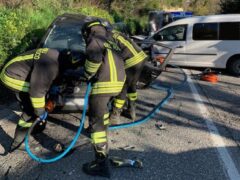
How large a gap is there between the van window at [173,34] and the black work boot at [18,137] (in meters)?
7.63

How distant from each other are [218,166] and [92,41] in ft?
7.35

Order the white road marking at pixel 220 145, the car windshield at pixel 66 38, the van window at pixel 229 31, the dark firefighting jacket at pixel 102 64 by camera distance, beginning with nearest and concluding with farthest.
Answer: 1. the dark firefighting jacket at pixel 102 64
2. the white road marking at pixel 220 145
3. the car windshield at pixel 66 38
4. the van window at pixel 229 31

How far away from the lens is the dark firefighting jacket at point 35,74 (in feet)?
13.9

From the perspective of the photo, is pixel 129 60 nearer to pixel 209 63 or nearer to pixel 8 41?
pixel 8 41

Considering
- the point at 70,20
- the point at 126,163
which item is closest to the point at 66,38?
the point at 70,20

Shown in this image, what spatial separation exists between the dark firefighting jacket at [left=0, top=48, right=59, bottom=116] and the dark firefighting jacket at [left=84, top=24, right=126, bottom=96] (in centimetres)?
59

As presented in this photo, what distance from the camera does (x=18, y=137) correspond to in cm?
467

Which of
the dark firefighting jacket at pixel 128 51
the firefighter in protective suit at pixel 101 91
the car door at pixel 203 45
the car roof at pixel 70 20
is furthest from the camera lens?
the car door at pixel 203 45

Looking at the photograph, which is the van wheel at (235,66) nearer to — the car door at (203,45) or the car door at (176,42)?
the car door at (203,45)

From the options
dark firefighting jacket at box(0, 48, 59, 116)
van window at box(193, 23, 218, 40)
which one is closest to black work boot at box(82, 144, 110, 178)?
dark firefighting jacket at box(0, 48, 59, 116)

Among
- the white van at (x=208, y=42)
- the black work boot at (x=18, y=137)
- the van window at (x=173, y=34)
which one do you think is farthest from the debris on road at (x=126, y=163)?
the van window at (x=173, y=34)

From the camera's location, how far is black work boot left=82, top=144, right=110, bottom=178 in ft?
13.2

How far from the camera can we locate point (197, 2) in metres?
57.1

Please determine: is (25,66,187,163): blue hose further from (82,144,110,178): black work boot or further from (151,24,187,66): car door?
(151,24,187,66): car door
